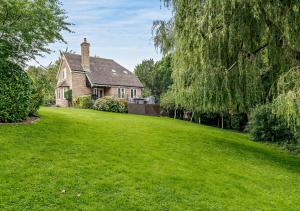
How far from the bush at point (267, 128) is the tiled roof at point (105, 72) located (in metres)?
19.1

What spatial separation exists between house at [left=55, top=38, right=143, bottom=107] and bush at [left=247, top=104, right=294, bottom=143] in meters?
16.9

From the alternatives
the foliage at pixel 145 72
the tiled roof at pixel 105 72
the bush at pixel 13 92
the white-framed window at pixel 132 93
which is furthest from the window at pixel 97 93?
the bush at pixel 13 92

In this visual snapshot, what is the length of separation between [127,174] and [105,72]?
2841 centimetres

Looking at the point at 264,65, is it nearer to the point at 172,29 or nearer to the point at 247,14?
the point at 247,14

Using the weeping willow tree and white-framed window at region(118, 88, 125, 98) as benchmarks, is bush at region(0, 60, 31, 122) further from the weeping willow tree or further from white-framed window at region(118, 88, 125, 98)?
white-framed window at region(118, 88, 125, 98)

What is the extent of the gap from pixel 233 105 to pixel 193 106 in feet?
4.62

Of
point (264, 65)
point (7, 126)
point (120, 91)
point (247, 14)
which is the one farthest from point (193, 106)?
point (120, 91)

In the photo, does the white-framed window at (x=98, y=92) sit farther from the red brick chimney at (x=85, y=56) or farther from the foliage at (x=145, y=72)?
the foliage at (x=145, y=72)

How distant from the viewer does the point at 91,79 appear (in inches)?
1259

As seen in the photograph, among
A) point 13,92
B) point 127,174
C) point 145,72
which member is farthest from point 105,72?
point 127,174

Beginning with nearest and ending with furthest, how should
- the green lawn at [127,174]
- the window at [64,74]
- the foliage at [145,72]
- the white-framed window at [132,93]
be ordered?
the green lawn at [127,174] → the window at [64,74] → the white-framed window at [132,93] → the foliage at [145,72]

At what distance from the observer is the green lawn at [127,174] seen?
220 inches

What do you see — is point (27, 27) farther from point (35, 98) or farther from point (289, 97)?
point (289, 97)

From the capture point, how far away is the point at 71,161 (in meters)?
7.23
